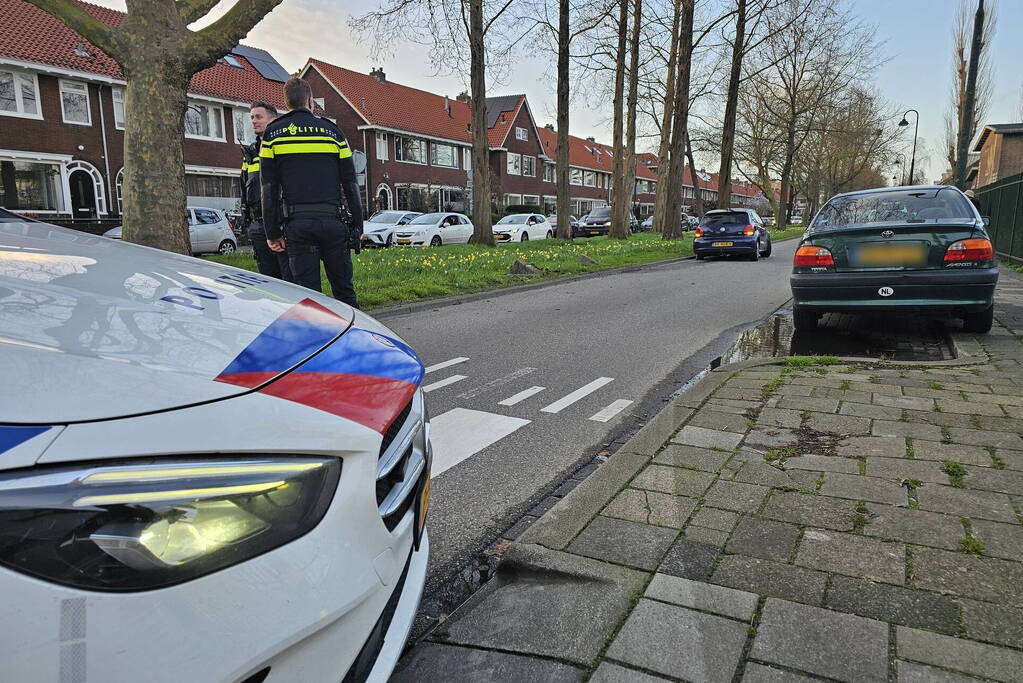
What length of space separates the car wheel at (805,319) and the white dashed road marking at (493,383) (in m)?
3.02

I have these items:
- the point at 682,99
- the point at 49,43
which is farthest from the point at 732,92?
the point at 49,43

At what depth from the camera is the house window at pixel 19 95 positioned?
25.8 m

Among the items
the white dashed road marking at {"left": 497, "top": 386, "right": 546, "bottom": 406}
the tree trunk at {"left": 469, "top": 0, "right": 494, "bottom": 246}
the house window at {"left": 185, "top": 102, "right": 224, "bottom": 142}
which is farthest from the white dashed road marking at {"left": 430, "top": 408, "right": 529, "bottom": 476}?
the house window at {"left": 185, "top": 102, "right": 224, "bottom": 142}

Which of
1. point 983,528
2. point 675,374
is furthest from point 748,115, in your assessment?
point 983,528

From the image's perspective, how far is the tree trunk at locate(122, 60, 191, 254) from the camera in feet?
27.7

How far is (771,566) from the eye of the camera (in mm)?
2465

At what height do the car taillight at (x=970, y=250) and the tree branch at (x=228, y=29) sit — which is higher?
the tree branch at (x=228, y=29)

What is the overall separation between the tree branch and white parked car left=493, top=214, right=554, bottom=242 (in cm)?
2067

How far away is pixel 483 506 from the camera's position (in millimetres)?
3266

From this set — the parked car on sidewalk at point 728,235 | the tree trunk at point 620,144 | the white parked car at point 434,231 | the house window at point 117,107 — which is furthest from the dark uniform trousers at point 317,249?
the house window at point 117,107

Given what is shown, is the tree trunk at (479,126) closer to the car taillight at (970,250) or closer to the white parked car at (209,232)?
the white parked car at (209,232)

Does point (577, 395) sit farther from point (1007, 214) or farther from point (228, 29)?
point (1007, 214)

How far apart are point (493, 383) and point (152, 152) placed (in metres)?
5.86

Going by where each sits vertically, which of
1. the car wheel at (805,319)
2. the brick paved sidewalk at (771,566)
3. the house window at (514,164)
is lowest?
the brick paved sidewalk at (771,566)
